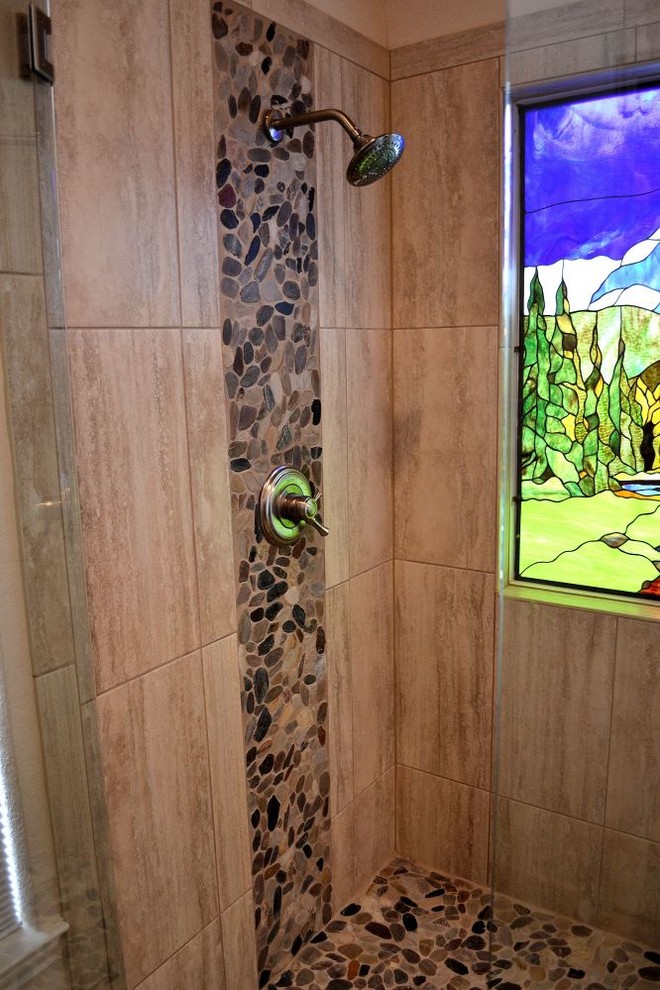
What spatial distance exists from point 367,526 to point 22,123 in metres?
1.39

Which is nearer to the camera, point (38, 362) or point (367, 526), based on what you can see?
point (38, 362)

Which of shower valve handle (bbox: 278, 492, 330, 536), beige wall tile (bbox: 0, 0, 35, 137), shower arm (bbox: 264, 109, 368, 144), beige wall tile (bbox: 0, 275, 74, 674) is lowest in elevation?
shower valve handle (bbox: 278, 492, 330, 536)

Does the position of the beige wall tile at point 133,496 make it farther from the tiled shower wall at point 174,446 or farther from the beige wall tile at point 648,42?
the beige wall tile at point 648,42

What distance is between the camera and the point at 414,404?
205cm

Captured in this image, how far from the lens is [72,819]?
870 mm

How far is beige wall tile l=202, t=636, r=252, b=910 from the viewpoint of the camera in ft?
5.13

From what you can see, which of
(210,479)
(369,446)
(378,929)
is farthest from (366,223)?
(378,929)

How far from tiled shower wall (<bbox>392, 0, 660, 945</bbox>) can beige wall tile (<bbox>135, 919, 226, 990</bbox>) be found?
582 millimetres

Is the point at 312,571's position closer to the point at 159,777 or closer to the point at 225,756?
the point at 225,756

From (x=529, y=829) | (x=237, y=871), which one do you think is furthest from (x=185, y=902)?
(x=529, y=829)

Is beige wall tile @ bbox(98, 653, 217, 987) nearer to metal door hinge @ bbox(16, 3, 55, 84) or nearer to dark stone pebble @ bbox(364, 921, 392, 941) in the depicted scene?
dark stone pebble @ bbox(364, 921, 392, 941)

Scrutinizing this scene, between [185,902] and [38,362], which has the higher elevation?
[38,362]

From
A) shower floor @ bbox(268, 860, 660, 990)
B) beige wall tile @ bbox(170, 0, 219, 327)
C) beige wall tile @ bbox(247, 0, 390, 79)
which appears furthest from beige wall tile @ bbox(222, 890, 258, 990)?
beige wall tile @ bbox(247, 0, 390, 79)

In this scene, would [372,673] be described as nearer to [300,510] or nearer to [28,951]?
[300,510]
